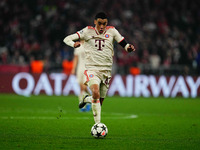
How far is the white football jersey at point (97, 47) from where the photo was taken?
9.43 m

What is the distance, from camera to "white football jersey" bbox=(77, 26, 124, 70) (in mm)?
9430

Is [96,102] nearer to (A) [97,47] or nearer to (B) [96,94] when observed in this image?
(B) [96,94]

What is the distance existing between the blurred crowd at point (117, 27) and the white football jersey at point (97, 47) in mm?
15224

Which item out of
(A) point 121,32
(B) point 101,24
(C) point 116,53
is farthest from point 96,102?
(A) point 121,32

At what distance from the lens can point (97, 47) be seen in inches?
373

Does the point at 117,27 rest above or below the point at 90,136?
above

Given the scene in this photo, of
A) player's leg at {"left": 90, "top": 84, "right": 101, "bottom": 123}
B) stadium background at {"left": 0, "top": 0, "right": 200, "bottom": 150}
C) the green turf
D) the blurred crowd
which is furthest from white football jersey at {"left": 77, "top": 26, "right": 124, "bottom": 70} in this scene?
the blurred crowd

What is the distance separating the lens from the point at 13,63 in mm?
24234

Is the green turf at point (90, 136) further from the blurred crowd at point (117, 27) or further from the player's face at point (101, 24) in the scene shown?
the blurred crowd at point (117, 27)

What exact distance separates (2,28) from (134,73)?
756cm

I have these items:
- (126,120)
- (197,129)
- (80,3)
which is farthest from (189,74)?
(197,129)

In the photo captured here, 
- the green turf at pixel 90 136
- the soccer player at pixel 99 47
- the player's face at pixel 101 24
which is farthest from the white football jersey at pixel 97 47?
the green turf at pixel 90 136

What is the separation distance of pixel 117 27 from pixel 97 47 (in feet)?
61.1

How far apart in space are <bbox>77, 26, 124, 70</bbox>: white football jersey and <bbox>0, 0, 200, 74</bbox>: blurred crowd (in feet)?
49.9
